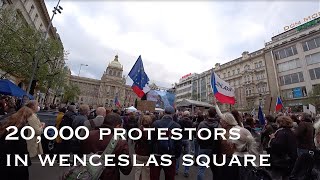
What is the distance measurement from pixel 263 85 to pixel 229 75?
1293cm

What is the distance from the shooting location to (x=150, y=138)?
4.86 metres

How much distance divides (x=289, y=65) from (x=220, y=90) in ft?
149

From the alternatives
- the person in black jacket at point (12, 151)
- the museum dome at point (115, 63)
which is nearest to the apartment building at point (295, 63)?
the person in black jacket at point (12, 151)

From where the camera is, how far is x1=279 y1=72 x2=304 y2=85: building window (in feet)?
148

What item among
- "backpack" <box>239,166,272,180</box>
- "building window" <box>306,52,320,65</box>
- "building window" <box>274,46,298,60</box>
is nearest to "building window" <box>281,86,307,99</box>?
"building window" <box>306,52,320,65</box>

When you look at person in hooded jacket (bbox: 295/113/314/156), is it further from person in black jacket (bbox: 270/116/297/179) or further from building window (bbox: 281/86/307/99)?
building window (bbox: 281/86/307/99)

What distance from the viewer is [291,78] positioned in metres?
47.1

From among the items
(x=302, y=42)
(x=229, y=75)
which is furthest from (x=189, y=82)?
(x=302, y=42)

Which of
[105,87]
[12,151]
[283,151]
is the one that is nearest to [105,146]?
[12,151]

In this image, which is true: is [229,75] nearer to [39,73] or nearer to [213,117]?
[39,73]

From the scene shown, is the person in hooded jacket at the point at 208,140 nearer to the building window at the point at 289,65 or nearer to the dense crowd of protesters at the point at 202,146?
the dense crowd of protesters at the point at 202,146

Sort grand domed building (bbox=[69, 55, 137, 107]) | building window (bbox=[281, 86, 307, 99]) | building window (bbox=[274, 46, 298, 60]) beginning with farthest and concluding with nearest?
1. grand domed building (bbox=[69, 55, 137, 107])
2. building window (bbox=[274, 46, 298, 60])
3. building window (bbox=[281, 86, 307, 99])

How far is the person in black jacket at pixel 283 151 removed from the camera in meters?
4.18

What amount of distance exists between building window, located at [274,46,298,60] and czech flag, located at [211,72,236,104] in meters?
44.1
